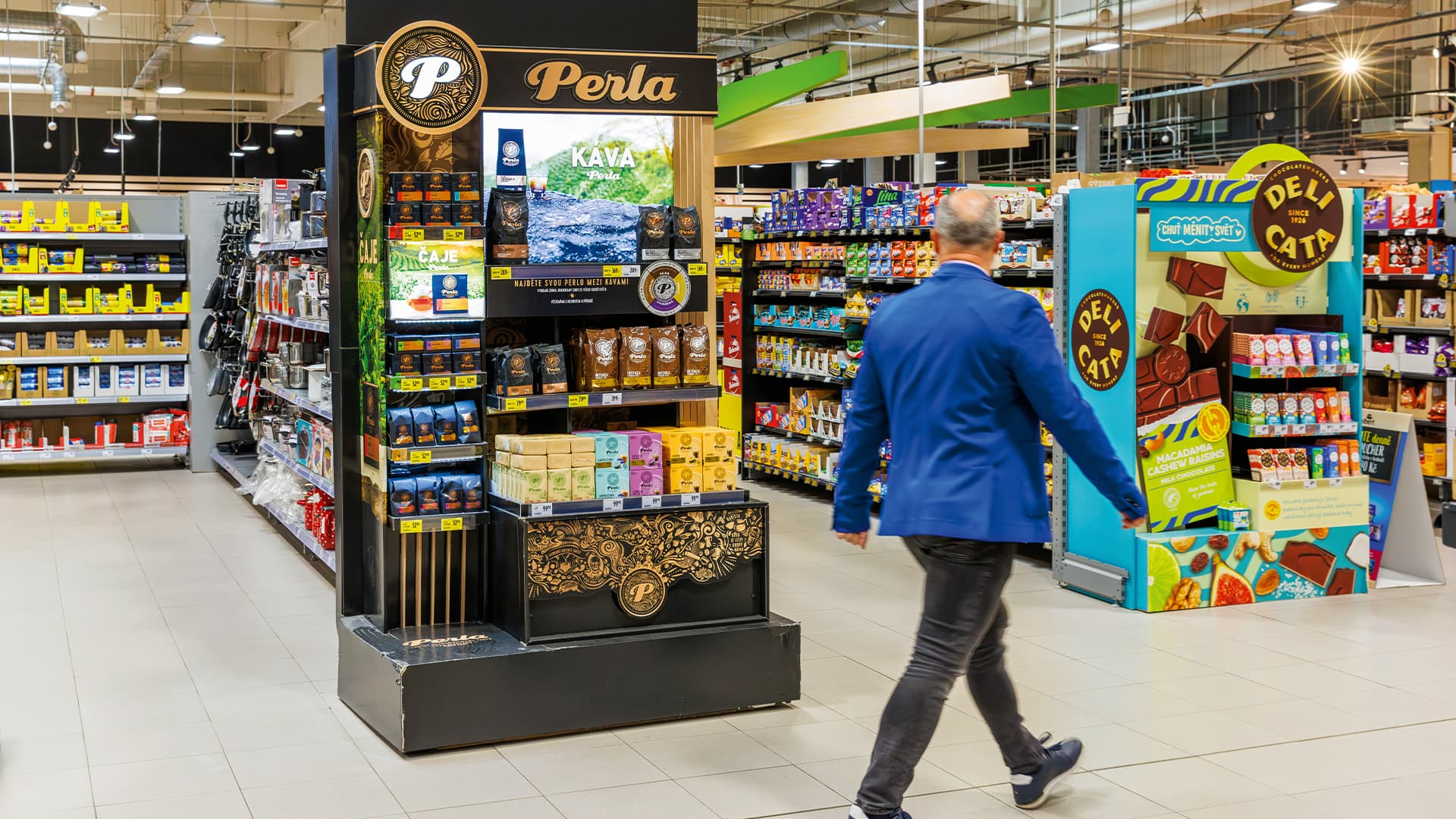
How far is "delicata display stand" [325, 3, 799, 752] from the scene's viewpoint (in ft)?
14.3

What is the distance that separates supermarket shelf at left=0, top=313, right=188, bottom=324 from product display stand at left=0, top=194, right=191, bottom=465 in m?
0.01

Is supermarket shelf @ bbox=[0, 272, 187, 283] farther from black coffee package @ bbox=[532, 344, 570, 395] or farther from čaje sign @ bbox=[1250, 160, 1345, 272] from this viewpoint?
čaje sign @ bbox=[1250, 160, 1345, 272]

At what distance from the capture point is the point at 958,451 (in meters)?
3.25

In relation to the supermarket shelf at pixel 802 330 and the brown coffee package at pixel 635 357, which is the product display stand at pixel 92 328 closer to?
the supermarket shelf at pixel 802 330

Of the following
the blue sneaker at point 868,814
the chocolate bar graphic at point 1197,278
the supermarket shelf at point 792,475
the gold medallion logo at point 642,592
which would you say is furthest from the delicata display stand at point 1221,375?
the blue sneaker at point 868,814

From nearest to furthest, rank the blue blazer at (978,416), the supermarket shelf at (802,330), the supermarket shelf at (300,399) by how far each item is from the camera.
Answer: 1. the blue blazer at (978,416)
2. the supermarket shelf at (300,399)
3. the supermarket shelf at (802,330)

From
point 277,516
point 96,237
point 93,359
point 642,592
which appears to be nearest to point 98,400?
point 93,359

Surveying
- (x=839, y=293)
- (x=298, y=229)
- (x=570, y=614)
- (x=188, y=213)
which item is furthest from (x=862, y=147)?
(x=570, y=614)

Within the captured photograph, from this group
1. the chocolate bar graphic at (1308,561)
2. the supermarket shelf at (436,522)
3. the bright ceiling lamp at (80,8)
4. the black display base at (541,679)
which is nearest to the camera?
the black display base at (541,679)

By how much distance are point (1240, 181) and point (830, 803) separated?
3806 millimetres

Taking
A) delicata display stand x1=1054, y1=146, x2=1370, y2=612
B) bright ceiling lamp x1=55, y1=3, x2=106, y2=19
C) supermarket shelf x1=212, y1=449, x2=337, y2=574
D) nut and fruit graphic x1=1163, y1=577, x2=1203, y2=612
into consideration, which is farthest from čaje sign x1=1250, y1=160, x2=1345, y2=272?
bright ceiling lamp x1=55, y1=3, x2=106, y2=19

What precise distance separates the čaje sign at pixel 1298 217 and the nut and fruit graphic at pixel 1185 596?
151cm

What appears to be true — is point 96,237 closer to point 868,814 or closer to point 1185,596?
point 1185,596

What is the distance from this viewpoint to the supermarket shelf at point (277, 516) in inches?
275
